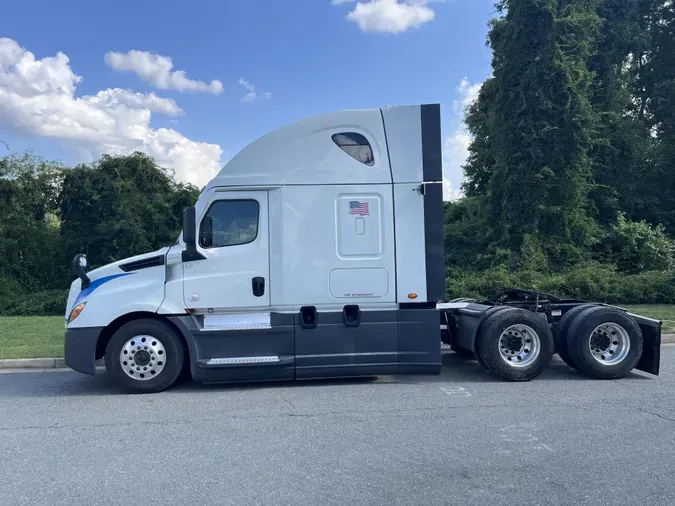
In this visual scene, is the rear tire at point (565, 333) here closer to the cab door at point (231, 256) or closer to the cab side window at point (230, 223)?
the cab door at point (231, 256)

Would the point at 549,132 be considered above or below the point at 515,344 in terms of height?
above

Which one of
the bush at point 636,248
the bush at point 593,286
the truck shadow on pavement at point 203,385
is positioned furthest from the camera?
the bush at point 636,248

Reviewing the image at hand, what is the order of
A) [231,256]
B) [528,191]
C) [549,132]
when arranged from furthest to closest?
[528,191] → [549,132] → [231,256]

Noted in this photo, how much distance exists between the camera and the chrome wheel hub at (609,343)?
7.68 metres

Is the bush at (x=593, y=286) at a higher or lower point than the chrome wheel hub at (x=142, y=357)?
higher

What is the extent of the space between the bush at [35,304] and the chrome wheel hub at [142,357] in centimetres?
1143

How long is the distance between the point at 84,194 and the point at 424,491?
2036 cm

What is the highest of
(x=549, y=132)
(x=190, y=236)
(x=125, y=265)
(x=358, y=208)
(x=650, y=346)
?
(x=549, y=132)

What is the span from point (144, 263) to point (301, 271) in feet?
6.76

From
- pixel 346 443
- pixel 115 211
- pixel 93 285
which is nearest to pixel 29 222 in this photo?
pixel 115 211

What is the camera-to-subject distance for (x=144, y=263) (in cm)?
725

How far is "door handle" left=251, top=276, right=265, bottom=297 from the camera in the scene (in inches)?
282

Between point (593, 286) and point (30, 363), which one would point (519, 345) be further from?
point (593, 286)

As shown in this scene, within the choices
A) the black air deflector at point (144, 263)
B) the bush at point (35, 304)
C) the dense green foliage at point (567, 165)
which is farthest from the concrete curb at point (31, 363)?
the dense green foliage at point (567, 165)
